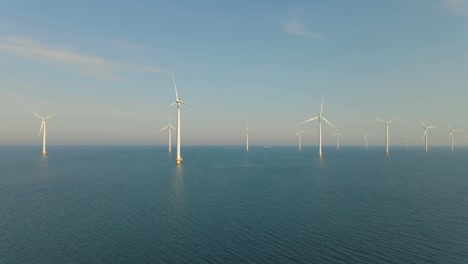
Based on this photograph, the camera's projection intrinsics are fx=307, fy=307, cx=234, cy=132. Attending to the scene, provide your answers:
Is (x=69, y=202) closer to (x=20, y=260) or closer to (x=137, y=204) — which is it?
(x=137, y=204)

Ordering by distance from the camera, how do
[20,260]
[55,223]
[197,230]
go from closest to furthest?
[20,260] → [197,230] → [55,223]

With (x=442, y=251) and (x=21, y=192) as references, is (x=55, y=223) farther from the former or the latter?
(x=442, y=251)

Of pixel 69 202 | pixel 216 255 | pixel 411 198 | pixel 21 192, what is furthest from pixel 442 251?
pixel 21 192

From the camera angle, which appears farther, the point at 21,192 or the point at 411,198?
the point at 21,192

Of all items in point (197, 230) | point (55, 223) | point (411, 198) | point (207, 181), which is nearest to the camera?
point (197, 230)

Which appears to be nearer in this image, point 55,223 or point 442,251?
point 442,251

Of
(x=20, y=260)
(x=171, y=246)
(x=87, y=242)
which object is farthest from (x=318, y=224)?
(x=20, y=260)

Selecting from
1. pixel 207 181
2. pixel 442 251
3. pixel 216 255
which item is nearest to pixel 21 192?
pixel 207 181

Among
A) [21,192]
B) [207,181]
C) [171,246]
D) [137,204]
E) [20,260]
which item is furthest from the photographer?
[207,181]

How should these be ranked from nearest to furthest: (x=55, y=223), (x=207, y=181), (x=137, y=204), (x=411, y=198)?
(x=55, y=223), (x=137, y=204), (x=411, y=198), (x=207, y=181)
